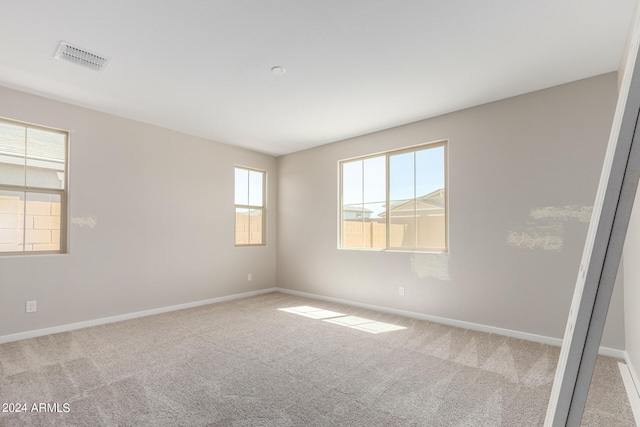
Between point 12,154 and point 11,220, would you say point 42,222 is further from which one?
point 12,154

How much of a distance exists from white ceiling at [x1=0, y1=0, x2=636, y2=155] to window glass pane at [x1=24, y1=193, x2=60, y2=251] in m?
1.22

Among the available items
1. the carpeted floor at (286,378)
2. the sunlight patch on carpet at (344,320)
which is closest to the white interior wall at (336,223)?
the carpeted floor at (286,378)

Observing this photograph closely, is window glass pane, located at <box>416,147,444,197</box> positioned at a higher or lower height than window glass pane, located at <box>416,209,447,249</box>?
higher

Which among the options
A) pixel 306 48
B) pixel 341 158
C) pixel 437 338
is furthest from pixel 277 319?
pixel 306 48

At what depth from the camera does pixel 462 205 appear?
12.8ft

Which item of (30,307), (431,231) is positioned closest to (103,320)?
(30,307)

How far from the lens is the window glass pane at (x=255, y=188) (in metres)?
6.01

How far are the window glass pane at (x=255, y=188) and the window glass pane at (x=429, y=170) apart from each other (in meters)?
3.09

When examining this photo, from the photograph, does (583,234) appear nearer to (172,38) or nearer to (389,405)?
(389,405)

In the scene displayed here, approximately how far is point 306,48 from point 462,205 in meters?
2.61

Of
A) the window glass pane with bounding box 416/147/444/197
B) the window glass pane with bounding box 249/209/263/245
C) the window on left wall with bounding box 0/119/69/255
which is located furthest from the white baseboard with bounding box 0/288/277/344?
the window glass pane with bounding box 416/147/444/197

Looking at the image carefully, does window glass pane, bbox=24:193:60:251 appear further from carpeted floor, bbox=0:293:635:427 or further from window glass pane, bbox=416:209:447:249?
window glass pane, bbox=416:209:447:249

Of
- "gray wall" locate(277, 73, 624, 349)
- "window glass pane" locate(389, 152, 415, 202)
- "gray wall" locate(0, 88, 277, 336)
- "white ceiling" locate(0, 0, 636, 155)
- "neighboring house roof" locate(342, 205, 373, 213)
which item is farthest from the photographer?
"neighboring house roof" locate(342, 205, 373, 213)

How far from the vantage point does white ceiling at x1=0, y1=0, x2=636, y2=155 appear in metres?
2.21
